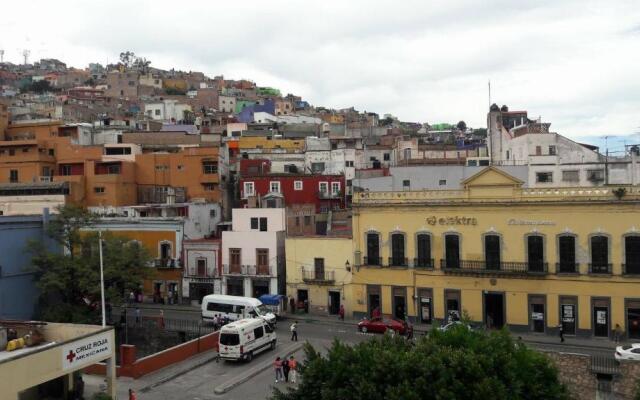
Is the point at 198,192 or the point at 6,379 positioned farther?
the point at 198,192

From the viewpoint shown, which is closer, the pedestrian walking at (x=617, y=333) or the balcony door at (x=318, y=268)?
the pedestrian walking at (x=617, y=333)

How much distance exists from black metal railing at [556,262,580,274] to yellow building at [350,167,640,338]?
0.17 ft

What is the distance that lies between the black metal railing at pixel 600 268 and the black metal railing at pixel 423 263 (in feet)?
27.8

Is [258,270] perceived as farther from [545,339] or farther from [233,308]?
[545,339]

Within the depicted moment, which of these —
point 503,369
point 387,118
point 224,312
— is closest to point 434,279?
point 224,312

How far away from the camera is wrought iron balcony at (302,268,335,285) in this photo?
135 ft

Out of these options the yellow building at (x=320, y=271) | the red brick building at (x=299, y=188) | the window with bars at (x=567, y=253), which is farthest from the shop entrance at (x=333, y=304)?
the window with bars at (x=567, y=253)

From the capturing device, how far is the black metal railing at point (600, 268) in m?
34.1

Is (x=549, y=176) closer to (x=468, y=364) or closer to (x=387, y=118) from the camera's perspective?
(x=468, y=364)

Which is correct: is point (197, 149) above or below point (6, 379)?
above

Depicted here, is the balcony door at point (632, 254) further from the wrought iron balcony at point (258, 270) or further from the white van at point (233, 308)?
the wrought iron balcony at point (258, 270)

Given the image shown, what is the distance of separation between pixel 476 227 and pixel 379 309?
7.60 metres

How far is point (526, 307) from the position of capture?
35844 millimetres

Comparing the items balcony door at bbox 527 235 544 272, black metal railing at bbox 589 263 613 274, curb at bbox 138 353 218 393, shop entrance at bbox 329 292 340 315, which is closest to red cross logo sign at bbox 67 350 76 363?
curb at bbox 138 353 218 393
